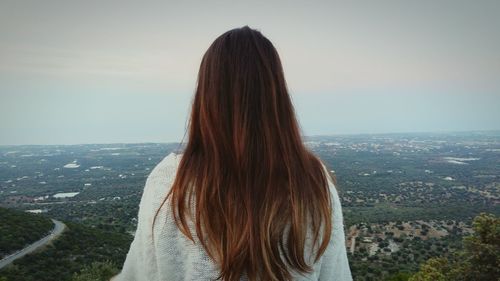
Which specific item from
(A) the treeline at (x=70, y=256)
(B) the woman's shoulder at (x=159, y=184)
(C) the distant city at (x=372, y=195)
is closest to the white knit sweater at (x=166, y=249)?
(B) the woman's shoulder at (x=159, y=184)

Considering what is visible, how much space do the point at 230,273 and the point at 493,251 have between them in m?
10.1

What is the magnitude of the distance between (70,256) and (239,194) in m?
22.6

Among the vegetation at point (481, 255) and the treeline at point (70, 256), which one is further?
the treeline at point (70, 256)

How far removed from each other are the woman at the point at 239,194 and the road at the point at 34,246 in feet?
67.9

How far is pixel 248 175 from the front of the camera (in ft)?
3.91

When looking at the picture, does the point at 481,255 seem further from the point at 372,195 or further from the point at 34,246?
the point at 372,195

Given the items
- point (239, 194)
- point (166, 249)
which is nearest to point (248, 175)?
point (239, 194)

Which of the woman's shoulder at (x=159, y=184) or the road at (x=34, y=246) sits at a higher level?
the woman's shoulder at (x=159, y=184)

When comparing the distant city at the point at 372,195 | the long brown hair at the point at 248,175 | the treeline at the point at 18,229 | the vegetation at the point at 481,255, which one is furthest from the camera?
the distant city at the point at 372,195

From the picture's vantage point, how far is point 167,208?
1163mm

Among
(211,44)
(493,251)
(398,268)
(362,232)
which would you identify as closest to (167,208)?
(211,44)

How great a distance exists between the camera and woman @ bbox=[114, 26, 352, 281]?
1.16 m

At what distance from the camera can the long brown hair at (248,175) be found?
116 cm

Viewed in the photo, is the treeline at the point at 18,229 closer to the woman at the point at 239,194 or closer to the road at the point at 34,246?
the road at the point at 34,246
